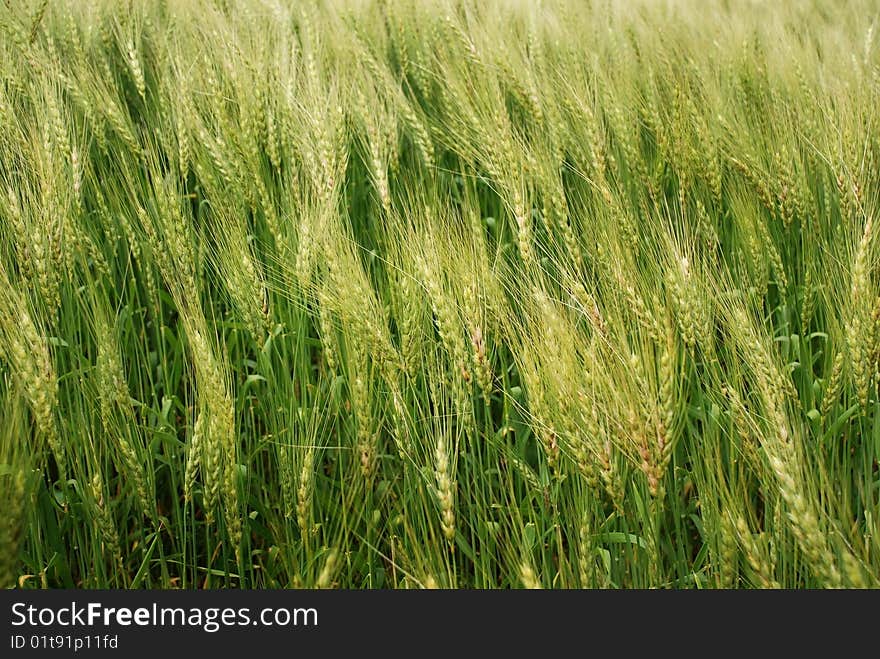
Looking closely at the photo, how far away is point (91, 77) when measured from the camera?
214 centimetres

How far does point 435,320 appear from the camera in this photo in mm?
1536

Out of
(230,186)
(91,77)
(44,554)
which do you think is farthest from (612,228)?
(91,77)

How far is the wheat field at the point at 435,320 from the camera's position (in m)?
1.26

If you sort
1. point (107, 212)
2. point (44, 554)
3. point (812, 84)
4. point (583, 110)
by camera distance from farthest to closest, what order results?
1. point (812, 84)
2. point (583, 110)
3. point (107, 212)
4. point (44, 554)

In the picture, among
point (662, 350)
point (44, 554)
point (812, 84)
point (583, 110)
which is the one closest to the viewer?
point (662, 350)

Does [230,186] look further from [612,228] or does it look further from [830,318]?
[830,318]

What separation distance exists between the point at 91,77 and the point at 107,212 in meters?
0.57

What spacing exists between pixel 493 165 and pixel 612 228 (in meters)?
0.41

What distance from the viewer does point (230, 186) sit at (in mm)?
1872

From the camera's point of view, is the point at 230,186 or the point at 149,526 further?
the point at 230,186

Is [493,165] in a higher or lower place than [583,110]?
lower

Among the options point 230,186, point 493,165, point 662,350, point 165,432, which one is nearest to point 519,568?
point 662,350

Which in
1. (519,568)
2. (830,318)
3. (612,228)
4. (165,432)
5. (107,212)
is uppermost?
(107,212)

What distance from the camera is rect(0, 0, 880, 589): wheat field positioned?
1.26 meters
